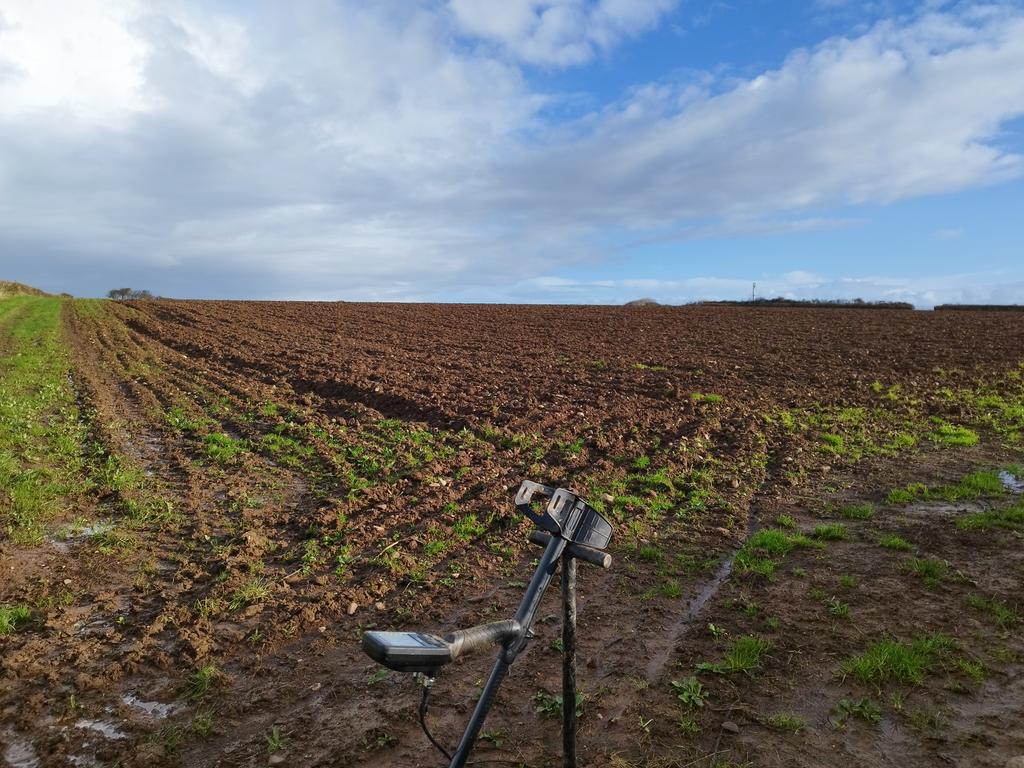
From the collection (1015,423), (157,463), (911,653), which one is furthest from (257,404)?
(1015,423)

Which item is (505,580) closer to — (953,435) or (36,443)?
(36,443)

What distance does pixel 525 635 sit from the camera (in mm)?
2619

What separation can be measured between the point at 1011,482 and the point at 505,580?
7459 mm

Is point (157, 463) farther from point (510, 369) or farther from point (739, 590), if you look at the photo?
point (510, 369)

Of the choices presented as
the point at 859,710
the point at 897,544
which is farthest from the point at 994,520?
the point at 859,710

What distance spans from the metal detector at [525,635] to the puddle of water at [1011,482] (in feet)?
26.5

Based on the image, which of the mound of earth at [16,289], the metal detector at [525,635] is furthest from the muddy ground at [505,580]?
the mound of earth at [16,289]

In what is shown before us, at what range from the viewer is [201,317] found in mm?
34688

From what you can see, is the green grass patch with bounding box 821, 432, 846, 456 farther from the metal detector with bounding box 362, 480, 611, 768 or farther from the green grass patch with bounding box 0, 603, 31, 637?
the green grass patch with bounding box 0, 603, 31, 637

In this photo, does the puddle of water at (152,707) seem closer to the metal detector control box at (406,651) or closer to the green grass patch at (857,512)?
the metal detector control box at (406,651)

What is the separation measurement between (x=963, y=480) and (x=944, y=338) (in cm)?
2150

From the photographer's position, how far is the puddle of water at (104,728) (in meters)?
3.69

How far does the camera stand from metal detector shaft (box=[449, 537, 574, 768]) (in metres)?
2.46

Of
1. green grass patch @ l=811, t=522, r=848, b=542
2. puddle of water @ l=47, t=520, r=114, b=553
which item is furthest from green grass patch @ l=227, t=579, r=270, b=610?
green grass patch @ l=811, t=522, r=848, b=542
